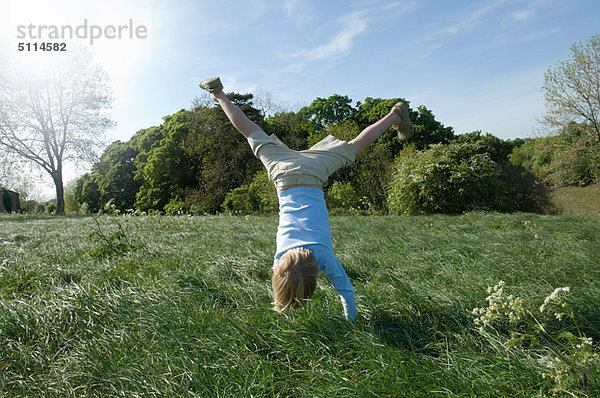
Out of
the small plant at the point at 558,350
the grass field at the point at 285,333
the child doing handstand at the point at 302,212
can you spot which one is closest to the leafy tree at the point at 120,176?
the grass field at the point at 285,333

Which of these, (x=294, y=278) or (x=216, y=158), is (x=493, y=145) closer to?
(x=216, y=158)

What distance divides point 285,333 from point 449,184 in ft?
38.8

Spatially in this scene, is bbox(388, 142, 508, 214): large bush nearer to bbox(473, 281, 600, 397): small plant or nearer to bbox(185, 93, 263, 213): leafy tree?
bbox(185, 93, 263, 213): leafy tree

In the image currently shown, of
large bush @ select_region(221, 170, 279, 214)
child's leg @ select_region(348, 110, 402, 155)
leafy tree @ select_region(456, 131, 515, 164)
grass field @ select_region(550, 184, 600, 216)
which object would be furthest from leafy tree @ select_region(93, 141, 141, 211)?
grass field @ select_region(550, 184, 600, 216)

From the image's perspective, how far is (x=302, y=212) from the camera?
2.42 m

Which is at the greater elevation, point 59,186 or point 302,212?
point 59,186

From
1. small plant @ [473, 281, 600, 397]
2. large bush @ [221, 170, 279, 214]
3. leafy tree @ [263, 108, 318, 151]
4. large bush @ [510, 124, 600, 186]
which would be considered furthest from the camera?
leafy tree @ [263, 108, 318, 151]

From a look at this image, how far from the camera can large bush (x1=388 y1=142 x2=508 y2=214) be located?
40.8ft

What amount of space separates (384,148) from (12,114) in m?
22.2

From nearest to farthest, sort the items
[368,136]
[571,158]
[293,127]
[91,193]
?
[368,136] < [571,158] < [293,127] < [91,193]

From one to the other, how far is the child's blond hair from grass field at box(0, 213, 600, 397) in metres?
0.20

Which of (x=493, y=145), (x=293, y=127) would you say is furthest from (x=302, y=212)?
(x=493, y=145)

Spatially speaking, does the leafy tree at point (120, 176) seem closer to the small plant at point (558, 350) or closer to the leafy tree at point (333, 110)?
the leafy tree at point (333, 110)

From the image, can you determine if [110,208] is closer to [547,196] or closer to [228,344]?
[228,344]
